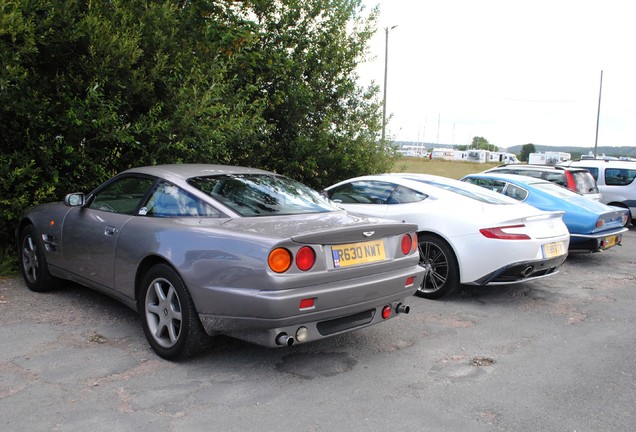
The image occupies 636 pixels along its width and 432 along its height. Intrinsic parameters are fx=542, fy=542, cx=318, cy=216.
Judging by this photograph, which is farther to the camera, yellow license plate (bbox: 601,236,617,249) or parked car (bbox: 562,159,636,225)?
parked car (bbox: 562,159,636,225)

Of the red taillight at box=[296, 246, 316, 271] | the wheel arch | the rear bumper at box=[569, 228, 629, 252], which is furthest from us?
the rear bumper at box=[569, 228, 629, 252]

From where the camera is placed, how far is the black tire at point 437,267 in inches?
226

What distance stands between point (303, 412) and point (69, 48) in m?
5.33

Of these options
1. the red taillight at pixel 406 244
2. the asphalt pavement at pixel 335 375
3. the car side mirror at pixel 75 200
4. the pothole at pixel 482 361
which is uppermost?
the car side mirror at pixel 75 200

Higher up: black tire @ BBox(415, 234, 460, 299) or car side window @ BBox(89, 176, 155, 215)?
car side window @ BBox(89, 176, 155, 215)

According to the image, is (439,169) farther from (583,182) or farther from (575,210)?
(575,210)

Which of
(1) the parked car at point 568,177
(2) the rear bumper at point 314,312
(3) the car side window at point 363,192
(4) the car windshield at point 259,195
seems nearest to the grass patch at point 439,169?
(1) the parked car at point 568,177

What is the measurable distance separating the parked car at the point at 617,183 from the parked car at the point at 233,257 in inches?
414

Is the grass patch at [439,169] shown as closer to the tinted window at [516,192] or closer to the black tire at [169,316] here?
the tinted window at [516,192]

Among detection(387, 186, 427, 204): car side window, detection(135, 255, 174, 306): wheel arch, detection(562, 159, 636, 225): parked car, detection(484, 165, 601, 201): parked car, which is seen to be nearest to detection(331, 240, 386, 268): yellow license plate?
detection(135, 255, 174, 306): wheel arch

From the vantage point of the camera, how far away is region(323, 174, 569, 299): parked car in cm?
553

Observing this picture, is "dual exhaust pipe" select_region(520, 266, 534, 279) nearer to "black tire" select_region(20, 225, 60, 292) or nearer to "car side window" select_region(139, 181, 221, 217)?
"car side window" select_region(139, 181, 221, 217)

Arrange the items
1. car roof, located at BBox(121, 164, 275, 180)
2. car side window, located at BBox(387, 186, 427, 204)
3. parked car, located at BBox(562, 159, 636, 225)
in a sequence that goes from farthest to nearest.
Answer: parked car, located at BBox(562, 159, 636, 225) < car side window, located at BBox(387, 186, 427, 204) < car roof, located at BBox(121, 164, 275, 180)

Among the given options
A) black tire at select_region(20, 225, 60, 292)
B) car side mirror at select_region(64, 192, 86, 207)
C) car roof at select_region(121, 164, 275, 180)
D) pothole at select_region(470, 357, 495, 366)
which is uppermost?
car roof at select_region(121, 164, 275, 180)
